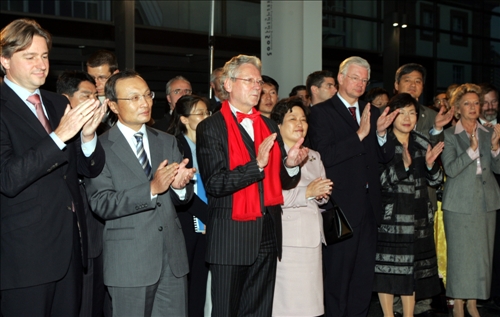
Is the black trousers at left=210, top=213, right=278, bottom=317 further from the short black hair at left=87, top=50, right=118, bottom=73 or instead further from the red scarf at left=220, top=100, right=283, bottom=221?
the short black hair at left=87, top=50, right=118, bottom=73

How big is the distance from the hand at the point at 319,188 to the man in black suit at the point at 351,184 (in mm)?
381

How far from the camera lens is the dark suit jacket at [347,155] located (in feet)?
13.8

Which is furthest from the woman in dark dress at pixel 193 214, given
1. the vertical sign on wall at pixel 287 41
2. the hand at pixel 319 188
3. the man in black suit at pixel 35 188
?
the vertical sign on wall at pixel 287 41

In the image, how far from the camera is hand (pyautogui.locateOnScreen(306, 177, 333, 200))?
12.5 feet

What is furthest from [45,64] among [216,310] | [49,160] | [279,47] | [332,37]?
[332,37]

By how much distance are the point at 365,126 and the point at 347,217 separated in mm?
669

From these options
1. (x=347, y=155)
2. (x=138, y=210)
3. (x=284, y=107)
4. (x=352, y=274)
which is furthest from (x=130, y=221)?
(x=352, y=274)

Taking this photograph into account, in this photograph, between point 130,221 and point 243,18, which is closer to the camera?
point 130,221

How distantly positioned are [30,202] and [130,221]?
593 mm

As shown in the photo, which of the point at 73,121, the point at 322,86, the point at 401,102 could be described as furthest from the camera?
the point at 322,86

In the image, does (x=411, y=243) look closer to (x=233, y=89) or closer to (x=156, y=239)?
(x=233, y=89)

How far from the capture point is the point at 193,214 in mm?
4027

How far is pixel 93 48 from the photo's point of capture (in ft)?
36.1

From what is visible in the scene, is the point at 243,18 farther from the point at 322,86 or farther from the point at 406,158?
the point at 406,158
